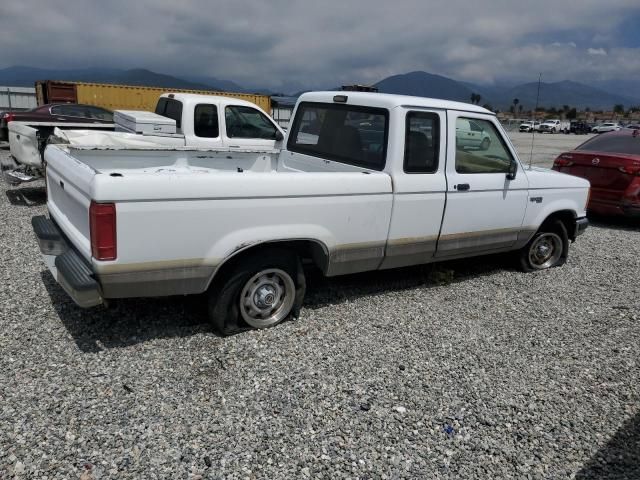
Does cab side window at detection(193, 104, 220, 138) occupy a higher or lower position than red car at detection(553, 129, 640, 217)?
higher

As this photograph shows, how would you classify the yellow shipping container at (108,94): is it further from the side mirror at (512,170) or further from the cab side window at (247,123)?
the side mirror at (512,170)

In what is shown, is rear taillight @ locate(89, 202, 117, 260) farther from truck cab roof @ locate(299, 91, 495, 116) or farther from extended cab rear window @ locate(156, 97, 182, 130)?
extended cab rear window @ locate(156, 97, 182, 130)

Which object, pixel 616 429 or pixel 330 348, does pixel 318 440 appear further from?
pixel 616 429

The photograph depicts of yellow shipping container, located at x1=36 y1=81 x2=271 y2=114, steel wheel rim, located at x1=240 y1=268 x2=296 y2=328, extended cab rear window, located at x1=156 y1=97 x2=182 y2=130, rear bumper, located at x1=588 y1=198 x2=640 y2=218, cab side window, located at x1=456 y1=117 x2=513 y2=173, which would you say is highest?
yellow shipping container, located at x1=36 y1=81 x2=271 y2=114

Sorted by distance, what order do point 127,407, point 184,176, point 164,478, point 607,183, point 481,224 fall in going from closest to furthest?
1. point 164,478
2. point 127,407
3. point 184,176
4. point 481,224
5. point 607,183

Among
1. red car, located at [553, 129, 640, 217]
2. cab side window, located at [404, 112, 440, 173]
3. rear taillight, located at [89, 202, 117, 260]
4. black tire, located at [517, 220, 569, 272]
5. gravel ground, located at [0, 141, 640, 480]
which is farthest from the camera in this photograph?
red car, located at [553, 129, 640, 217]

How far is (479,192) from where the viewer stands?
201 inches

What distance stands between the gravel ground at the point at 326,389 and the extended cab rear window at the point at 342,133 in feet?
4.60

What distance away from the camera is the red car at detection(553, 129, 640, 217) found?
8.59 m

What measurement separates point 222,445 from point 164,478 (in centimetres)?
37

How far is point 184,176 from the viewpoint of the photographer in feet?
11.3

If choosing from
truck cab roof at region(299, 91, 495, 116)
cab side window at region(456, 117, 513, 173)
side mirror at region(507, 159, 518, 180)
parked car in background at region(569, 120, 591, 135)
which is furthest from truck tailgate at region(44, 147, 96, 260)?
parked car in background at region(569, 120, 591, 135)

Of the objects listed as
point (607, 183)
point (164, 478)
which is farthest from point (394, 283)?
point (607, 183)

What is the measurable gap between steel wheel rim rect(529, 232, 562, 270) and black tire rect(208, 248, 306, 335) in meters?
3.41
